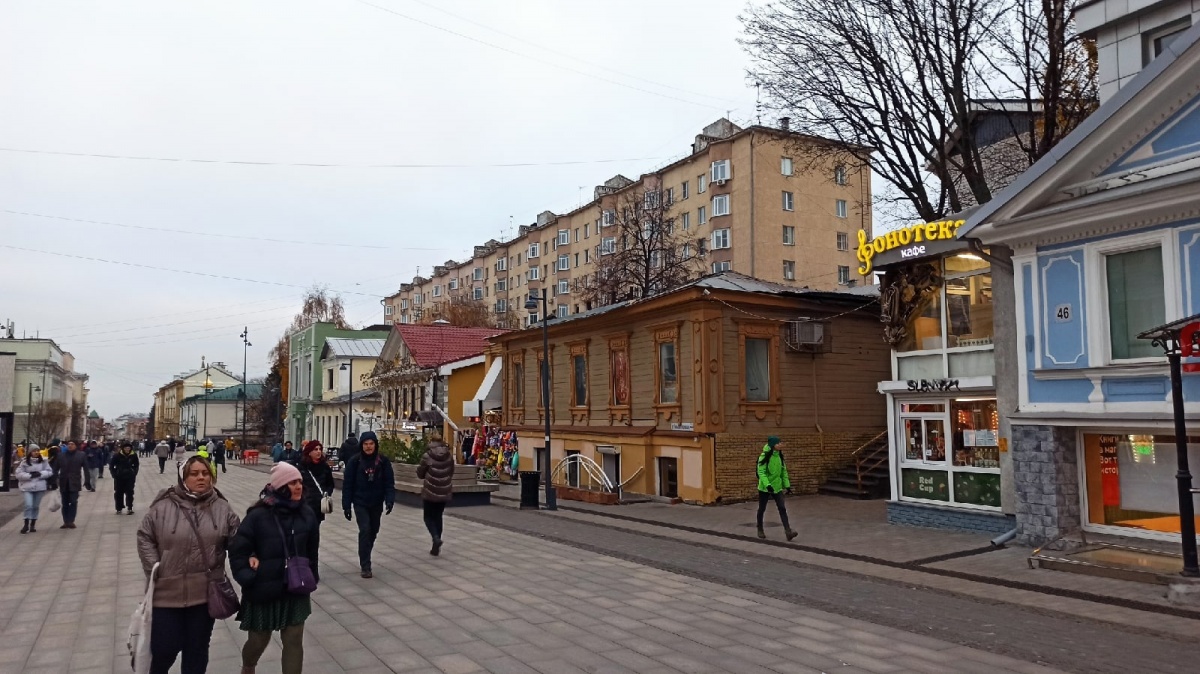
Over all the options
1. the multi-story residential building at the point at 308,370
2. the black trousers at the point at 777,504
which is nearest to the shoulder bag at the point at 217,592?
the black trousers at the point at 777,504

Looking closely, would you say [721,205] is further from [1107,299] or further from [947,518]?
[1107,299]

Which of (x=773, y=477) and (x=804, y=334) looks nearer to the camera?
(x=773, y=477)

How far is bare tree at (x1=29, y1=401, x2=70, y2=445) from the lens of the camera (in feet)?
259

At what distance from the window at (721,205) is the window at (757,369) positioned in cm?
2531

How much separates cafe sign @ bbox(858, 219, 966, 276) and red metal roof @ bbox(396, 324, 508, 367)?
88.4ft

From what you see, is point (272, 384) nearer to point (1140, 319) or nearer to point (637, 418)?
point (637, 418)

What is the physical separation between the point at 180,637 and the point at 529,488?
1591 cm

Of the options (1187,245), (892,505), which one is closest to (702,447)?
(892,505)

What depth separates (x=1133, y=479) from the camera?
12477 millimetres

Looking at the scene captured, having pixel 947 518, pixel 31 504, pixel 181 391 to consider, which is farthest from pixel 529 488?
pixel 181 391

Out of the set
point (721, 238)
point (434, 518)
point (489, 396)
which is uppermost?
point (721, 238)

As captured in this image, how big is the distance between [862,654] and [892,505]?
10.2m

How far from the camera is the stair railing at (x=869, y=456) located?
22.0 metres

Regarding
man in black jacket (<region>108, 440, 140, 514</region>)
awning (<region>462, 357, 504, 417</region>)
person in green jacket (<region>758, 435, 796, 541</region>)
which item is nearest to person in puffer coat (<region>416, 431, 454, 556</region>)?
person in green jacket (<region>758, 435, 796, 541</region>)
